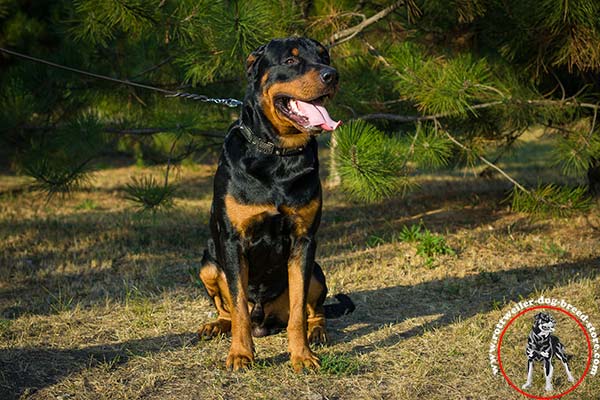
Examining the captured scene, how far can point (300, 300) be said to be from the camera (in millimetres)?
3279

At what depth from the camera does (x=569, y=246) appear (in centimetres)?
546

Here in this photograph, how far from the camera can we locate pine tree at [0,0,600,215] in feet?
15.8

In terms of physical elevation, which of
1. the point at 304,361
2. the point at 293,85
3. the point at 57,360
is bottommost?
the point at 57,360

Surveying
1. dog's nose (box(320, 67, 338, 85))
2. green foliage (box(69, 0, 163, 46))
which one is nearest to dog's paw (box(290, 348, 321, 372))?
dog's nose (box(320, 67, 338, 85))

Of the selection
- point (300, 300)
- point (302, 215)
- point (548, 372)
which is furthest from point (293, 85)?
point (548, 372)

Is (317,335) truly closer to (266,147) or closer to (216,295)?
(216,295)

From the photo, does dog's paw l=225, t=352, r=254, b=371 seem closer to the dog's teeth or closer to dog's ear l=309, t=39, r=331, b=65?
the dog's teeth

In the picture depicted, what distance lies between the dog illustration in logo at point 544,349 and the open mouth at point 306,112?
134 centimetres

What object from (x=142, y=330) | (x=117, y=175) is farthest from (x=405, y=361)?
(x=117, y=175)

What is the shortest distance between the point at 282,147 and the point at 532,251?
290cm

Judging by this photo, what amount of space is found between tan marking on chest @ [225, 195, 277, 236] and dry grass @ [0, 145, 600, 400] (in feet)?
2.19

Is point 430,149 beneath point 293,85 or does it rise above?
beneath

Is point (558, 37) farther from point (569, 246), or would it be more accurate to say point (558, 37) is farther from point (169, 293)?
point (169, 293)

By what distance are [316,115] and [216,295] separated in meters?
1.21
